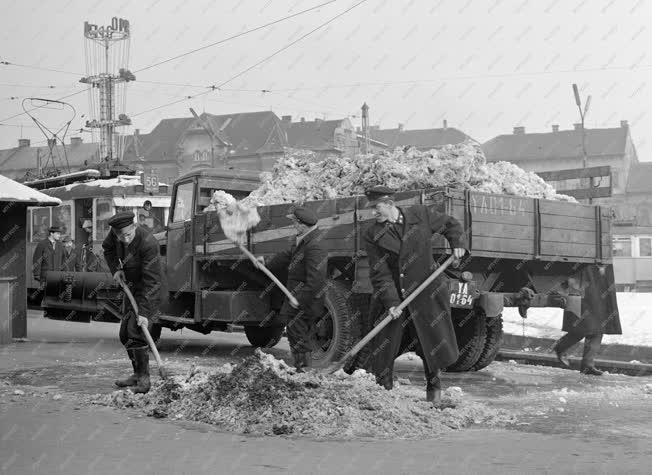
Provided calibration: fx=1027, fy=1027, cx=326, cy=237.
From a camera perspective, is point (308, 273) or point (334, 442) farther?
point (308, 273)

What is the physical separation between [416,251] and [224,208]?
4292 millimetres

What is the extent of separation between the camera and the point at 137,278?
928 centimetres

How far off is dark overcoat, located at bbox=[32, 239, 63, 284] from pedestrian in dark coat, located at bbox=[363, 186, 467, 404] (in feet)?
33.3

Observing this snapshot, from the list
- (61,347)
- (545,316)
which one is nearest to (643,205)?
(545,316)

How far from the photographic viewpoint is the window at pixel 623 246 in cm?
4612

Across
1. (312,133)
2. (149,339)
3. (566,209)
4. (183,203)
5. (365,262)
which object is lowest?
(149,339)

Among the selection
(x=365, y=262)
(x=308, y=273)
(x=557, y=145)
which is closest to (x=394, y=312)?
(x=308, y=273)

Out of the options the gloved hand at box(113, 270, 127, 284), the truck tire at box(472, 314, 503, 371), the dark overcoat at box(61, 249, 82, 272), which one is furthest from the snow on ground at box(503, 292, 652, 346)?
the gloved hand at box(113, 270, 127, 284)

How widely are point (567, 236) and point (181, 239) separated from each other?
494 centimetres

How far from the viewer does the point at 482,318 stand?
11.5 metres

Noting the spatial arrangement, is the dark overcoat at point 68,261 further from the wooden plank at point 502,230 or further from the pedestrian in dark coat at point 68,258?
the wooden plank at point 502,230

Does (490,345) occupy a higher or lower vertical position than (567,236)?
lower

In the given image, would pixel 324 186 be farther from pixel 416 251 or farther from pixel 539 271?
pixel 416 251

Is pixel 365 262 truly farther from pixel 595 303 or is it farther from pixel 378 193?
pixel 595 303
